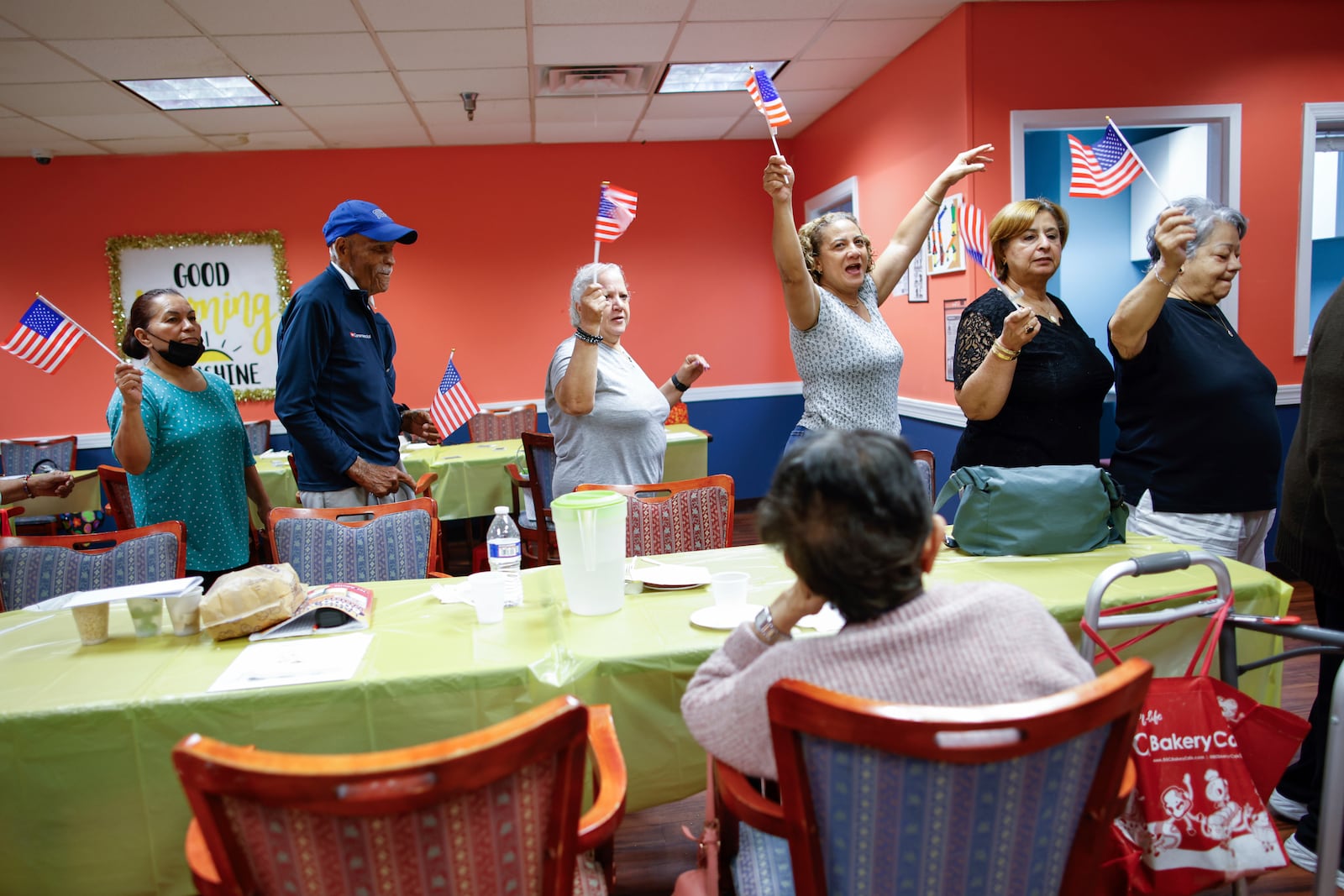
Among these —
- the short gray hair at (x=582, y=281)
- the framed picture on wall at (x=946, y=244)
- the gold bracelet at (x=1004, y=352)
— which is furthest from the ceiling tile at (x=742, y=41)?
the gold bracelet at (x=1004, y=352)

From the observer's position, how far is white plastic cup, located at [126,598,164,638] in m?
1.67

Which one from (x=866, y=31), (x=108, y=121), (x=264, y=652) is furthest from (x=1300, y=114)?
(x=108, y=121)

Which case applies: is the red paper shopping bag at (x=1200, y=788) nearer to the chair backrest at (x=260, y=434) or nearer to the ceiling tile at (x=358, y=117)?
the ceiling tile at (x=358, y=117)

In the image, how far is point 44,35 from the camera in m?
3.84

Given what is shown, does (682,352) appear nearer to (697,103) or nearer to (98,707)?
(697,103)

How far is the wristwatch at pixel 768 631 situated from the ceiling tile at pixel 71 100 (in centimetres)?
510

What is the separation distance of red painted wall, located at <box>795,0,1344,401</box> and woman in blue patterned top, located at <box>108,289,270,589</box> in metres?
3.36

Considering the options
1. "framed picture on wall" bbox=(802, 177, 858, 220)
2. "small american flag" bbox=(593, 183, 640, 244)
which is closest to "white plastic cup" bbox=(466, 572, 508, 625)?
"small american flag" bbox=(593, 183, 640, 244)

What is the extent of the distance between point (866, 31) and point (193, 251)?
498cm

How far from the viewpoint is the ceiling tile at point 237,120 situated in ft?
17.0

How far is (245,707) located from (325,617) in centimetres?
33

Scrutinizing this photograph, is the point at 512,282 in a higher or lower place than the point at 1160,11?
lower

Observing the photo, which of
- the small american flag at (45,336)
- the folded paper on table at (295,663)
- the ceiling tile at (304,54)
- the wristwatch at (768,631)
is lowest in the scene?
the folded paper on table at (295,663)

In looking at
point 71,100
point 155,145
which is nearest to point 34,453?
point 155,145
